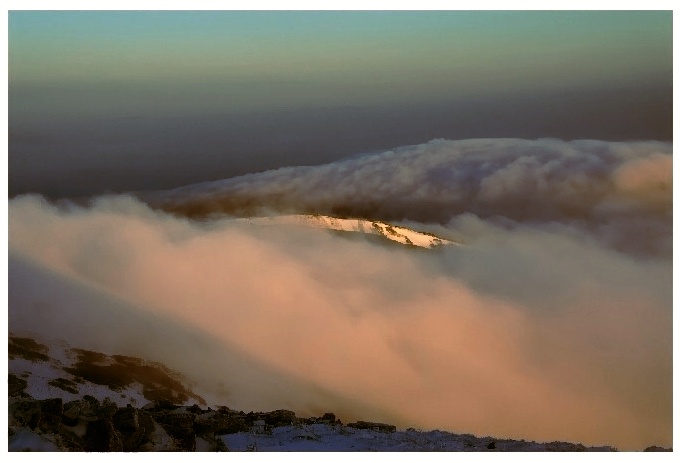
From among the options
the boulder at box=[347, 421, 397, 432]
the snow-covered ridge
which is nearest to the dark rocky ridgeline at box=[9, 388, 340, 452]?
the boulder at box=[347, 421, 397, 432]

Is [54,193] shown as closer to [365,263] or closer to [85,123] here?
[85,123]

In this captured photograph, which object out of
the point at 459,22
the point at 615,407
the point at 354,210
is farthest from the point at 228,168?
the point at 615,407

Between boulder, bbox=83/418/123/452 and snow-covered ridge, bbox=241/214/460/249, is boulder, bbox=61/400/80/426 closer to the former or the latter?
boulder, bbox=83/418/123/452

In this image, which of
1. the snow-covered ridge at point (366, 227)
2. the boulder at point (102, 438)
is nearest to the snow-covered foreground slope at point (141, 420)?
the boulder at point (102, 438)

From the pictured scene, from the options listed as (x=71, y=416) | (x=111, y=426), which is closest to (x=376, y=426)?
(x=111, y=426)

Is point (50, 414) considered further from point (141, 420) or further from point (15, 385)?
point (141, 420)

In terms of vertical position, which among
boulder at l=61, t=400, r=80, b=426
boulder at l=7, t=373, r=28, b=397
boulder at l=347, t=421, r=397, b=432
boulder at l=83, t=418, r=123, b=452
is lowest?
boulder at l=83, t=418, r=123, b=452
